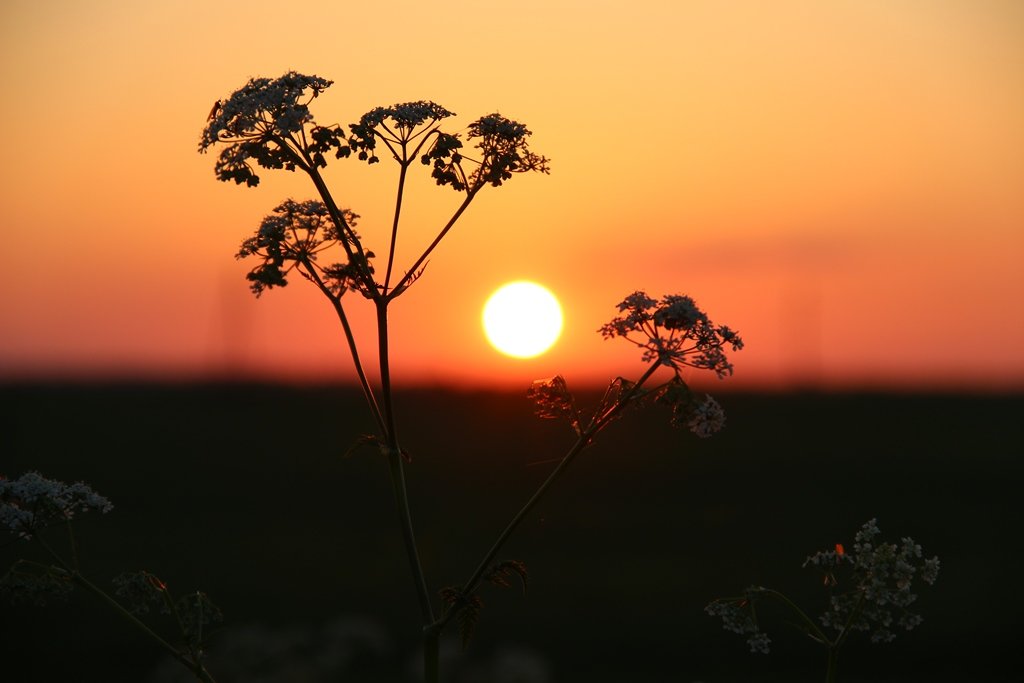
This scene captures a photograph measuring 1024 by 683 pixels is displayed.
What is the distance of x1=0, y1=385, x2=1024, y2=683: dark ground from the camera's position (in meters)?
28.2

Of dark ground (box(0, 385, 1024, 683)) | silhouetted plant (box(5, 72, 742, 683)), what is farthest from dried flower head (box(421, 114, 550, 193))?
dark ground (box(0, 385, 1024, 683))

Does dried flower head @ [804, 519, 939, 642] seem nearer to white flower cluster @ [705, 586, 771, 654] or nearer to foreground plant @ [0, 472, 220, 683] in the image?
white flower cluster @ [705, 586, 771, 654]

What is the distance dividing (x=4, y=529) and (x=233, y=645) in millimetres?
10054

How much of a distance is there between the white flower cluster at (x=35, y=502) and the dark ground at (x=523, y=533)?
8.60 metres

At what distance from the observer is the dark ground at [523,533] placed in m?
28.2

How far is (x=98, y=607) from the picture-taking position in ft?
106

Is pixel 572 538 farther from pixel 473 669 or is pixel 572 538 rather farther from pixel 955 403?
pixel 955 403

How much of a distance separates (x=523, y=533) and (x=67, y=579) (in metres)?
37.7

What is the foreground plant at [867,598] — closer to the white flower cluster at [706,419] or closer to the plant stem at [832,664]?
the plant stem at [832,664]

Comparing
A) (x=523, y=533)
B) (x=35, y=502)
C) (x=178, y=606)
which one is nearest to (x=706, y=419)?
(x=178, y=606)

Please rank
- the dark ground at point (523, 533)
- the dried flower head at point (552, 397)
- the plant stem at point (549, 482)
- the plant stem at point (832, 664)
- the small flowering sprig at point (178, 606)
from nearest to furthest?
the plant stem at point (832, 664) → the plant stem at point (549, 482) → the small flowering sprig at point (178, 606) → the dried flower head at point (552, 397) → the dark ground at point (523, 533)

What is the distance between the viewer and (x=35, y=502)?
218 inches

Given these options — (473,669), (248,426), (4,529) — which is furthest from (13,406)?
Answer: (4,529)

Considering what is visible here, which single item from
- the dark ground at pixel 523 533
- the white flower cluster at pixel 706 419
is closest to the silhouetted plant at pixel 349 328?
the white flower cluster at pixel 706 419
